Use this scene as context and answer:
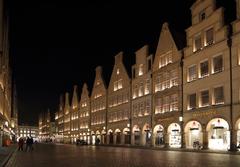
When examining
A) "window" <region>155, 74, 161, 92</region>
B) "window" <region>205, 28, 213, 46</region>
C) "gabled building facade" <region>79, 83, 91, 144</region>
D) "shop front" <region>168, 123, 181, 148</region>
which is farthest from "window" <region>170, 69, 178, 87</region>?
"gabled building facade" <region>79, 83, 91, 144</region>

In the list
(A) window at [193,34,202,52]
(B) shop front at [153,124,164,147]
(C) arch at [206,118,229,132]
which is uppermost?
(A) window at [193,34,202,52]

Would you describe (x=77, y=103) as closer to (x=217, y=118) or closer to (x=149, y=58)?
(x=149, y=58)

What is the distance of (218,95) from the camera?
5281 centimetres

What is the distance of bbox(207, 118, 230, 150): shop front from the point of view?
5119 centimetres

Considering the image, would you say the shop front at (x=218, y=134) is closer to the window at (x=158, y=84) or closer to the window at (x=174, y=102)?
the window at (x=174, y=102)

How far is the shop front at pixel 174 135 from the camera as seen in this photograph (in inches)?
2450

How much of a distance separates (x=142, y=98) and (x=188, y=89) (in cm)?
1707

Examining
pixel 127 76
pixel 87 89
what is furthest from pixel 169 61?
pixel 87 89

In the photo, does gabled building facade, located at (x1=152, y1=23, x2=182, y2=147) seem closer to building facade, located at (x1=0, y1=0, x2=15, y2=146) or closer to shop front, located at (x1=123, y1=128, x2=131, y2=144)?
shop front, located at (x1=123, y1=128, x2=131, y2=144)

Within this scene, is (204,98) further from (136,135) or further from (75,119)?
(75,119)

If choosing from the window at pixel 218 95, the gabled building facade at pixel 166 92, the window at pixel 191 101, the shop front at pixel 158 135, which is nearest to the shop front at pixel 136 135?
the shop front at pixel 158 135

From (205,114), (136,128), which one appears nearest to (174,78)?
(205,114)

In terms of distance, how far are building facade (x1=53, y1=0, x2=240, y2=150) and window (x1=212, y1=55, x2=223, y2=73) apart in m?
0.12

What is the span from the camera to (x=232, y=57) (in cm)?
5019
